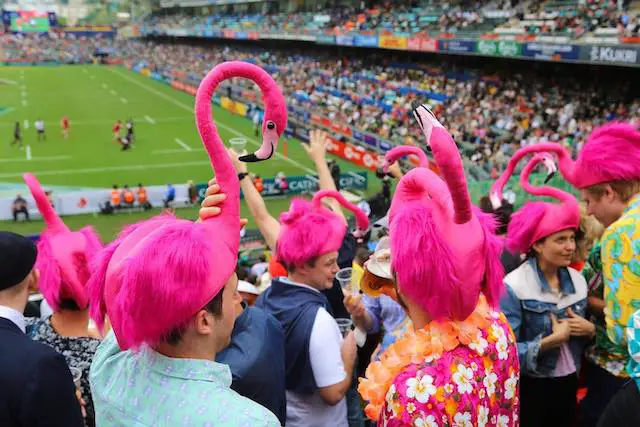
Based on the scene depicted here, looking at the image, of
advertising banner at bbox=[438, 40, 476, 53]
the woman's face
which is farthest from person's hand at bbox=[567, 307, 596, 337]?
advertising banner at bbox=[438, 40, 476, 53]

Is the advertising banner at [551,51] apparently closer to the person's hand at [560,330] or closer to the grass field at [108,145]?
the grass field at [108,145]

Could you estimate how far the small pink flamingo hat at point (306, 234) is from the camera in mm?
3250

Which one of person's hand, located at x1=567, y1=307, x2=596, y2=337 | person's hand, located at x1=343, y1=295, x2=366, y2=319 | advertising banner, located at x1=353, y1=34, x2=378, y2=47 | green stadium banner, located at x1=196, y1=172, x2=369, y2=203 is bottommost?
green stadium banner, located at x1=196, y1=172, x2=369, y2=203

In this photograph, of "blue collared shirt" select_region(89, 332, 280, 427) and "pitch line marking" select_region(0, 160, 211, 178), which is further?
"pitch line marking" select_region(0, 160, 211, 178)

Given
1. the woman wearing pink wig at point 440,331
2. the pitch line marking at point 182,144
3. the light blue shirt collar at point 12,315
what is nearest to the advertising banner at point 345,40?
the pitch line marking at point 182,144

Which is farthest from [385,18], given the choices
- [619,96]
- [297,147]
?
[619,96]

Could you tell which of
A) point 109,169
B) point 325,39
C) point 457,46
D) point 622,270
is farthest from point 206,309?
point 325,39

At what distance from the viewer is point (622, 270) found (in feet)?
9.85

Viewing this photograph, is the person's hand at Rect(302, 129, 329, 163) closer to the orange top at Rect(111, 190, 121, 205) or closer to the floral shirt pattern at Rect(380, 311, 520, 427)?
the floral shirt pattern at Rect(380, 311, 520, 427)

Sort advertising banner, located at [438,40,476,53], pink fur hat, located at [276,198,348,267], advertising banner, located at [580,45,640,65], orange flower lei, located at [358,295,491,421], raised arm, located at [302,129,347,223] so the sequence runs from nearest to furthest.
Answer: orange flower lei, located at [358,295,491,421] → pink fur hat, located at [276,198,348,267] → raised arm, located at [302,129,347,223] → advertising banner, located at [580,45,640,65] → advertising banner, located at [438,40,476,53]

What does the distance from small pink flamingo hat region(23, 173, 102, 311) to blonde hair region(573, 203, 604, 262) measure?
299 centimetres

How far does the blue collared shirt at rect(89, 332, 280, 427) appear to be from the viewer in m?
1.71

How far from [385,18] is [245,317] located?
36.5 meters

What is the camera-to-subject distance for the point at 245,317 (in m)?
2.51
